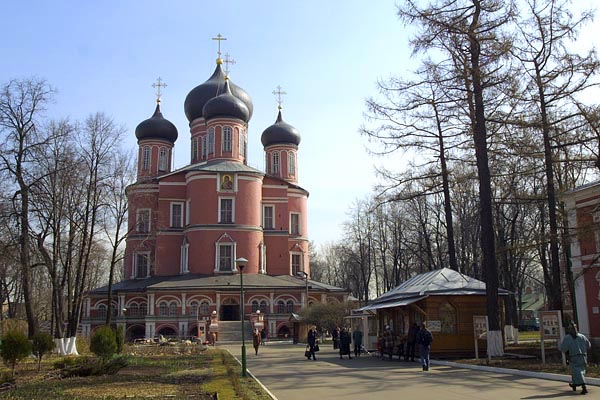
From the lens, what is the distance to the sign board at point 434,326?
64.8ft

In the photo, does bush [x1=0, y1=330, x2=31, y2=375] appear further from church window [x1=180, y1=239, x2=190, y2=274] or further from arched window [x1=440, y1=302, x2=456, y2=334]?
church window [x1=180, y1=239, x2=190, y2=274]

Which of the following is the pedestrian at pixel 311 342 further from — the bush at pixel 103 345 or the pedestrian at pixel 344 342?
the bush at pixel 103 345

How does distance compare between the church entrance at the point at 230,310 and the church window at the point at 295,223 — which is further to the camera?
the church window at the point at 295,223

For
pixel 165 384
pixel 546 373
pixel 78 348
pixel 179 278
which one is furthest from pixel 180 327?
pixel 546 373

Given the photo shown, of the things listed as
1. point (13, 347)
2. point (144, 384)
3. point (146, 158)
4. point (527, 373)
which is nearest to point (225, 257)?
point (146, 158)

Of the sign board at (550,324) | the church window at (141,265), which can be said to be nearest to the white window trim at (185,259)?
the church window at (141,265)

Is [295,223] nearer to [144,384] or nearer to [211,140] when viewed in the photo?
[211,140]

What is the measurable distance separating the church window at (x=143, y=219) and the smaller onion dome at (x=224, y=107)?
32.7ft

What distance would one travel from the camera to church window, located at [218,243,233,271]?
45719mm

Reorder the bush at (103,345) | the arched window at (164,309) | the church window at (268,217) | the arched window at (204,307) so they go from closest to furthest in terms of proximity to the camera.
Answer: the bush at (103,345), the arched window at (164,309), the arched window at (204,307), the church window at (268,217)

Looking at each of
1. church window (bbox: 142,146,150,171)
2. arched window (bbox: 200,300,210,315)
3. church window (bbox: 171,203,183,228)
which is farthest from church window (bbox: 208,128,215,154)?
arched window (bbox: 200,300,210,315)

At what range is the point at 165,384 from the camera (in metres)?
14.0

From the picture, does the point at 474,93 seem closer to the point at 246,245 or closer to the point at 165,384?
the point at 165,384

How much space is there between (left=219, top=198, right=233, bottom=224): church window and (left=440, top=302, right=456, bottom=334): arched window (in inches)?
1124
